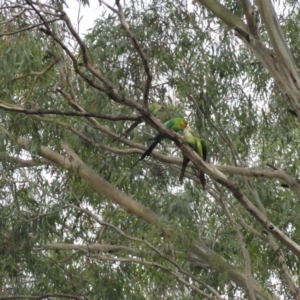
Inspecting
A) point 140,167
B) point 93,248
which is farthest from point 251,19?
point 93,248

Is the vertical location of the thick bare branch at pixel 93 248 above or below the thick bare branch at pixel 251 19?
below

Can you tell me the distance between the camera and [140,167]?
633 cm

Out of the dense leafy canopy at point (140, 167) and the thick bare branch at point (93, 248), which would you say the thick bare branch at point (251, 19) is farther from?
the thick bare branch at point (93, 248)

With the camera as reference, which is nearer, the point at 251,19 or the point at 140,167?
the point at 251,19

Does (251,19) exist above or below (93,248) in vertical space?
above

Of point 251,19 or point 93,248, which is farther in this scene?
point 93,248

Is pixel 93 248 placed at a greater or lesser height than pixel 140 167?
lesser

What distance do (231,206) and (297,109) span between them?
2.28 meters

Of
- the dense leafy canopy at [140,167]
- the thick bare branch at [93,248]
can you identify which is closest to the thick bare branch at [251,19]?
the dense leafy canopy at [140,167]

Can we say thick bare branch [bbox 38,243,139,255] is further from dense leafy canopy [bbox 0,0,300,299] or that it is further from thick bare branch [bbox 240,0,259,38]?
thick bare branch [bbox 240,0,259,38]

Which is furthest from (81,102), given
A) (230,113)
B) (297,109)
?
(297,109)

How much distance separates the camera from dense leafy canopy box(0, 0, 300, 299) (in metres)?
5.64

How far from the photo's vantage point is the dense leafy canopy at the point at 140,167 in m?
5.64

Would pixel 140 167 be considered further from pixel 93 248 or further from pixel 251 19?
pixel 251 19
